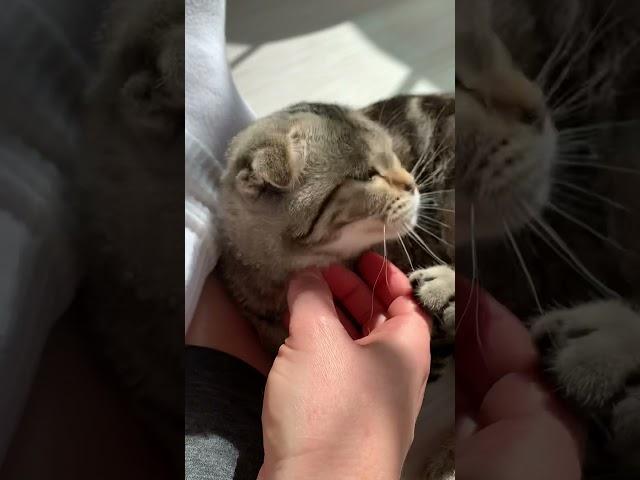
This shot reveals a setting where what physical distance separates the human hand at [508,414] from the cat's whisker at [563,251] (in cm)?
7

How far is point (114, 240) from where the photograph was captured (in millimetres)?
298

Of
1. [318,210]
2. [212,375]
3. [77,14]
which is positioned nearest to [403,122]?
[318,210]

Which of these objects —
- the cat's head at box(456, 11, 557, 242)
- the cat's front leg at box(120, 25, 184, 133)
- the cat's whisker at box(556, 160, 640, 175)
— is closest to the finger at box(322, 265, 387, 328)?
the cat's head at box(456, 11, 557, 242)

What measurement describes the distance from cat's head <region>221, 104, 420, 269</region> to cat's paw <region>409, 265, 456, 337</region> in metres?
0.07

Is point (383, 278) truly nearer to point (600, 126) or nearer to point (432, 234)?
point (432, 234)

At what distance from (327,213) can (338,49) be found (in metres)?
0.30

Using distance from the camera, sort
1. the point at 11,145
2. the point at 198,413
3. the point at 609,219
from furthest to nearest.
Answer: the point at 198,413
the point at 609,219
the point at 11,145

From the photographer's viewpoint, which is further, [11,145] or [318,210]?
[318,210]

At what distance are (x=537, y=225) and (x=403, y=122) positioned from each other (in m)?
0.39

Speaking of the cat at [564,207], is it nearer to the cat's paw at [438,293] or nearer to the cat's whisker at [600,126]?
the cat's whisker at [600,126]

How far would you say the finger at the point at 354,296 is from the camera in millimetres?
718

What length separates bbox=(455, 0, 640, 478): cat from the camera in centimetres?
45

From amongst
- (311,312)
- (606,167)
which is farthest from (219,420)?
(606,167)

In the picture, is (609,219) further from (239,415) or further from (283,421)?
(239,415)
